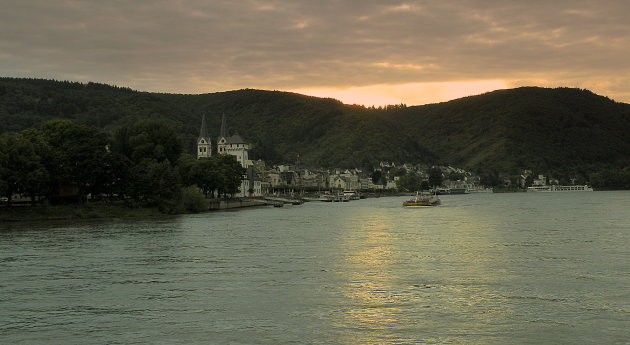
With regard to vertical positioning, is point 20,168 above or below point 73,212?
above

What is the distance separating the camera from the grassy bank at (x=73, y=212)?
313 feet

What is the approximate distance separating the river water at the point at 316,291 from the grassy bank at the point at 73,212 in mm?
30682

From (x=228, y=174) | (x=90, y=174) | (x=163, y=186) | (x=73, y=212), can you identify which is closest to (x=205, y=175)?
(x=228, y=174)

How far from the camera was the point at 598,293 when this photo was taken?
112 feet

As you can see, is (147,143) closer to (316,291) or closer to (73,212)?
(73,212)

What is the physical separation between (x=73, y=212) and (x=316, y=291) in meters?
75.5

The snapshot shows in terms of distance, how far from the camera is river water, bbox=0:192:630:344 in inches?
1038

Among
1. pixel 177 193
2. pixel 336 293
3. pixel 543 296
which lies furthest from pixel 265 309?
pixel 177 193

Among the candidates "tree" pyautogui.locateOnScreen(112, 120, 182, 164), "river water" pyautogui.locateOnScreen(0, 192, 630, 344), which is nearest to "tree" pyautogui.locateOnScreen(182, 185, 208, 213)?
"tree" pyautogui.locateOnScreen(112, 120, 182, 164)

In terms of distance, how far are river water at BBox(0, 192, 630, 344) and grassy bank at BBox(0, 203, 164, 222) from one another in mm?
30682

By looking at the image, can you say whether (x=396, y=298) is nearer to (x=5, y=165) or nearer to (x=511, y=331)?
(x=511, y=331)

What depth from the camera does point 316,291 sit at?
3525 centimetres

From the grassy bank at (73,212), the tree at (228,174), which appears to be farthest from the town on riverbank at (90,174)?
the tree at (228,174)

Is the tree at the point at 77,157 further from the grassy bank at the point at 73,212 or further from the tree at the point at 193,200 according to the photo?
the tree at the point at 193,200
